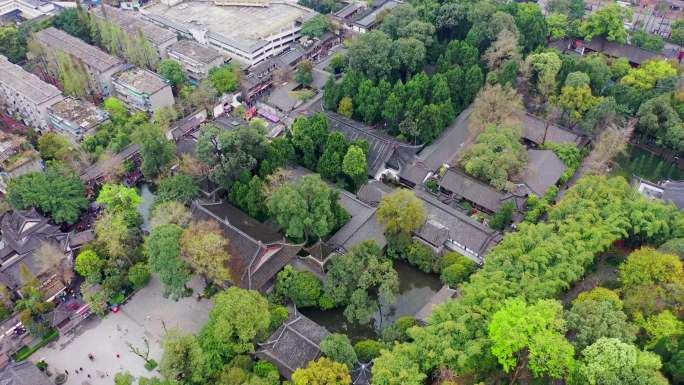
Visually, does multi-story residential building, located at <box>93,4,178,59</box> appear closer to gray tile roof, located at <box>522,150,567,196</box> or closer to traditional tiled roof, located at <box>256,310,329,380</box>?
traditional tiled roof, located at <box>256,310,329,380</box>

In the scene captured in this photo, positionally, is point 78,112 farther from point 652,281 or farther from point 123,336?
point 652,281

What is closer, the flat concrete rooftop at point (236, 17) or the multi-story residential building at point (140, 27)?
the multi-story residential building at point (140, 27)

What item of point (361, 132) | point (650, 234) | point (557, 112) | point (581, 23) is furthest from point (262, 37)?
point (650, 234)

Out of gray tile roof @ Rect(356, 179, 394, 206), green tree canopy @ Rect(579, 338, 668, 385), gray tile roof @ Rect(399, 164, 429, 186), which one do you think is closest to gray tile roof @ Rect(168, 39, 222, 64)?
gray tile roof @ Rect(356, 179, 394, 206)

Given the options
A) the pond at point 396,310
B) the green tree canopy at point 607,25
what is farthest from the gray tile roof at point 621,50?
the pond at point 396,310

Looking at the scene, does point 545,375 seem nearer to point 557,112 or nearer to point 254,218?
point 254,218

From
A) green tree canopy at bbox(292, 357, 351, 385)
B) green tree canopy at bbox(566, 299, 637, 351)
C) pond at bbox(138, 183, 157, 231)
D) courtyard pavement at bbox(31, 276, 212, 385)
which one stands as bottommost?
courtyard pavement at bbox(31, 276, 212, 385)

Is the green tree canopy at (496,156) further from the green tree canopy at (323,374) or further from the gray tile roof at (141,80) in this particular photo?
the gray tile roof at (141,80)

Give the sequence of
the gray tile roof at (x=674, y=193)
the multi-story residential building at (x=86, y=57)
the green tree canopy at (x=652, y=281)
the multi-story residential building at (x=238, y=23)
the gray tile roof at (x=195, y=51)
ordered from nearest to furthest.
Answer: the green tree canopy at (x=652, y=281) → the gray tile roof at (x=674, y=193) → the multi-story residential building at (x=86, y=57) → the gray tile roof at (x=195, y=51) → the multi-story residential building at (x=238, y=23)
